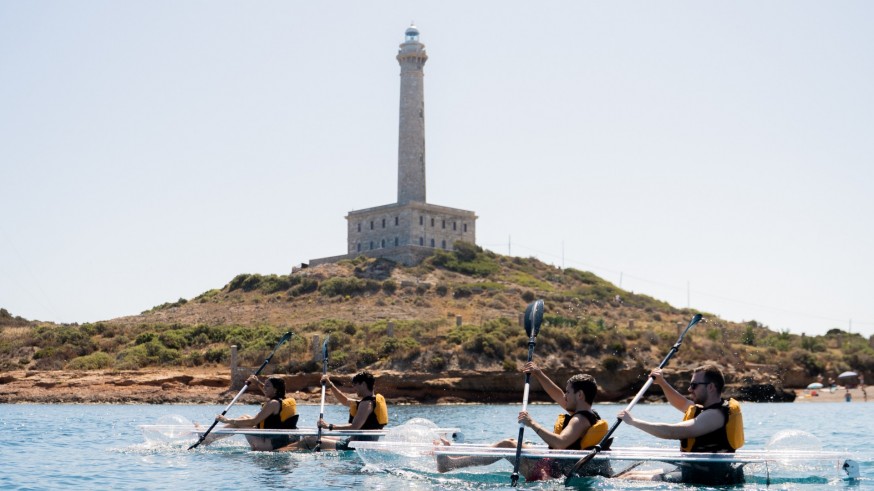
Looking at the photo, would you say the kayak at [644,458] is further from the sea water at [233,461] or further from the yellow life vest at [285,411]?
the yellow life vest at [285,411]

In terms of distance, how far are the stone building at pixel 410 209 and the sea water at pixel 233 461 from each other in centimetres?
5462

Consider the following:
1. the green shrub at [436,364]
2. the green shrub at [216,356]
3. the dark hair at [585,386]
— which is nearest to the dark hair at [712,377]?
the dark hair at [585,386]

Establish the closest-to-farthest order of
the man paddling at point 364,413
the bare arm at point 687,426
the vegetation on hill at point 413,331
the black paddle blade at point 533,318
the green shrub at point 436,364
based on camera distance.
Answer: the bare arm at point 687,426, the black paddle blade at point 533,318, the man paddling at point 364,413, the green shrub at point 436,364, the vegetation on hill at point 413,331

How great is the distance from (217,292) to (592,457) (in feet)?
245

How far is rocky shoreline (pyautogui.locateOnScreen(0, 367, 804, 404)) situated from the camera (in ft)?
147

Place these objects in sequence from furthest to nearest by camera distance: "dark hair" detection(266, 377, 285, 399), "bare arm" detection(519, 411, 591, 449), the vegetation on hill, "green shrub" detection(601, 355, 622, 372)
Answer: the vegetation on hill → "green shrub" detection(601, 355, 622, 372) → "dark hair" detection(266, 377, 285, 399) → "bare arm" detection(519, 411, 591, 449)

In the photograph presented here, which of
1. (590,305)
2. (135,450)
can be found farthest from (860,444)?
(590,305)

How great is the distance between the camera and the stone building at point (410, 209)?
87938 millimetres

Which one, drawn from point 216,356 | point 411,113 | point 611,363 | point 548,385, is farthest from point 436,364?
point 411,113

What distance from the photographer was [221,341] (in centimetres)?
5769

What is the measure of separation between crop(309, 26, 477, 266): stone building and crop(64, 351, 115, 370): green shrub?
37858 mm

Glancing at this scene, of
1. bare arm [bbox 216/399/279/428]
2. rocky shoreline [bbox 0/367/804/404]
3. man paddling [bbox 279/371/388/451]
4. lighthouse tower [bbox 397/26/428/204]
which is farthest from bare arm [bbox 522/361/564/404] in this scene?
lighthouse tower [bbox 397/26/428/204]

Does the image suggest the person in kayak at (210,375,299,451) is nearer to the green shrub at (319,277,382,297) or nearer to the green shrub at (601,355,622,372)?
the green shrub at (601,355,622,372)

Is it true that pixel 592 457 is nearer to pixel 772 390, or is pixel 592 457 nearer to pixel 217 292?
pixel 772 390
